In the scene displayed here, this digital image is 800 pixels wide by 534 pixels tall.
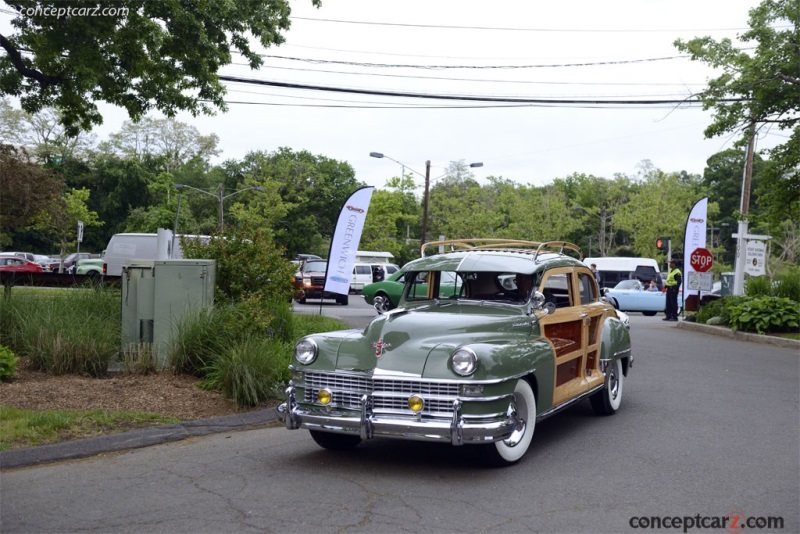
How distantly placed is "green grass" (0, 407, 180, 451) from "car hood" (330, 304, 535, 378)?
7.99 feet

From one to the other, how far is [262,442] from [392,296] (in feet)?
52.0

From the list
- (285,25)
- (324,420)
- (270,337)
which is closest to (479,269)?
(324,420)

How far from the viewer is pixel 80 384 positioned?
9.27 meters

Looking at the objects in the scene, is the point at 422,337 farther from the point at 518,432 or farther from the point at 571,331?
the point at 571,331

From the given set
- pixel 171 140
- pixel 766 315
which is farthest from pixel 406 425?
pixel 171 140

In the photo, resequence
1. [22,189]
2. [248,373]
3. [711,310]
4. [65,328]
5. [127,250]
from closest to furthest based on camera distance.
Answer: [248,373] < [65,328] < [711,310] < [127,250] < [22,189]

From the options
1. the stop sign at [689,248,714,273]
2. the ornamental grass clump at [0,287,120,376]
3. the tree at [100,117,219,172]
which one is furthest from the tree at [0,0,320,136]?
the tree at [100,117,219,172]

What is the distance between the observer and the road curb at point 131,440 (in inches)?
269

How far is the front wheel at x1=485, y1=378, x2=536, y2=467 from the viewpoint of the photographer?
21.7ft

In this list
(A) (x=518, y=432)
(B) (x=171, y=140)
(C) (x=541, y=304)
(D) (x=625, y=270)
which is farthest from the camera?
(B) (x=171, y=140)

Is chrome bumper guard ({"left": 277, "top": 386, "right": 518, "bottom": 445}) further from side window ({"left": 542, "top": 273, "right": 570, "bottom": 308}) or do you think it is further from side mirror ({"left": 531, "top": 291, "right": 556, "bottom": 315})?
side window ({"left": 542, "top": 273, "right": 570, "bottom": 308})

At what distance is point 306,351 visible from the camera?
6.95 meters

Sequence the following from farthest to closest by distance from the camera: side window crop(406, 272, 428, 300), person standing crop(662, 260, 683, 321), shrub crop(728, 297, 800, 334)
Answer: person standing crop(662, 260, 683, 321) < shrub crop(728, 297, 800, 334) < side window crop(406, 272, 428, 300)

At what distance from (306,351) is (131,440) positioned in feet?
6.43
